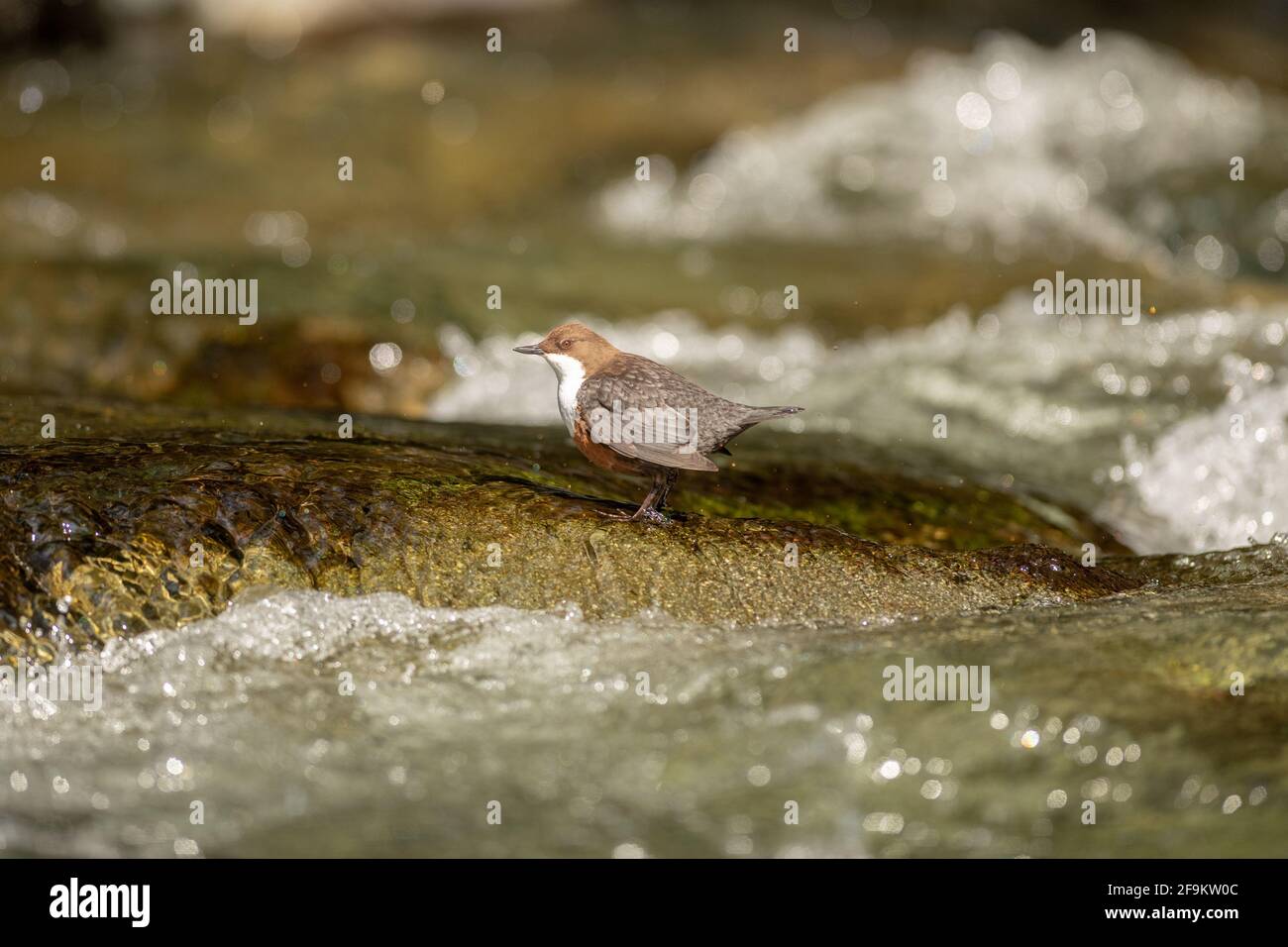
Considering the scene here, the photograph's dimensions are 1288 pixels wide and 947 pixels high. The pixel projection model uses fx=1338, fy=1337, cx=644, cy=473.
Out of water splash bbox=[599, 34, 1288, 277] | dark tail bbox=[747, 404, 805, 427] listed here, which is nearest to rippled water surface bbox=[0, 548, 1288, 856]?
dark tail bbox=[747, 404, 805, 427]

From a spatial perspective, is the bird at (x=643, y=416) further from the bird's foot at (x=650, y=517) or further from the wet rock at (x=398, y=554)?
the wet rock at (x=398, y=554)

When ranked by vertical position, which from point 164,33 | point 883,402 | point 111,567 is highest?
point 164,33

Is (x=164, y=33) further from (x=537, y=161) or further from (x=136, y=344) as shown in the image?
(x=136, y=344)

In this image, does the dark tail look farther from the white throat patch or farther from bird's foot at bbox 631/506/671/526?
the white throat patch

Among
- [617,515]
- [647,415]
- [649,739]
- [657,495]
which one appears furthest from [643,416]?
[649,739]

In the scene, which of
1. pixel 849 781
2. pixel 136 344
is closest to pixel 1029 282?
pixel 136 344

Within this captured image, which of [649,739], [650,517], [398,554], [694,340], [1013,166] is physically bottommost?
[649,739]

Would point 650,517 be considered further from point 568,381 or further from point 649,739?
point 649,739
